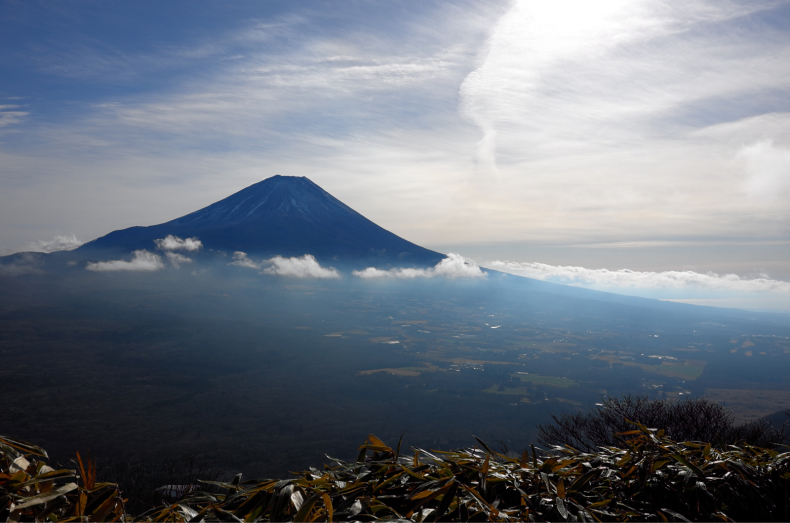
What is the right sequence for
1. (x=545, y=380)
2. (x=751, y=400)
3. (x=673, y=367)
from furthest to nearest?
1. (x=673, y=367)
2. (x=545, y=380)
3. (x=751, y=400)

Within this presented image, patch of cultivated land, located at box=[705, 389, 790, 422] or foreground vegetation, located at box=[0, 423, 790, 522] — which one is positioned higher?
foreground vegetation, located at box=[0, 423, 790, 522]

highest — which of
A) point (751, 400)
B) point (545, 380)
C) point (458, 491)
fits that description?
point (458, 491)

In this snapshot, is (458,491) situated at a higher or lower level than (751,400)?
higher

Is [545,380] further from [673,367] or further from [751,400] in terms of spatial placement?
[673,367]

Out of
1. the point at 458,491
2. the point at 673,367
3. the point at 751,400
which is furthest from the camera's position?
the point at 673,367

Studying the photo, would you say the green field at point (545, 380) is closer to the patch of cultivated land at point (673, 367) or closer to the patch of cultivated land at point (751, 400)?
the patch of cultivated land at point (751, 400)

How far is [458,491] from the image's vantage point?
1.12 meters

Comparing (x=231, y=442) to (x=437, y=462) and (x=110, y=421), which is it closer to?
(x=110, y=421)

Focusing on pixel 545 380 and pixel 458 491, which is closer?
pixel 458 491

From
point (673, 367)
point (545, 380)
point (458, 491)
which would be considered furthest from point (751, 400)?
point (458, 491)

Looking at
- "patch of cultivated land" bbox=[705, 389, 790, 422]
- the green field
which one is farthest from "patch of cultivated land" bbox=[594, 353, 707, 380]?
the green field

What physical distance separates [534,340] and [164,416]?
146 meters

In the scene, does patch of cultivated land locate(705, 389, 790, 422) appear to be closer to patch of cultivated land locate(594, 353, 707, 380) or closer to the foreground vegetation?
patch of cultivated land locate(594, 353, 707, 380)

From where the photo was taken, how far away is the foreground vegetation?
39.9 inches
